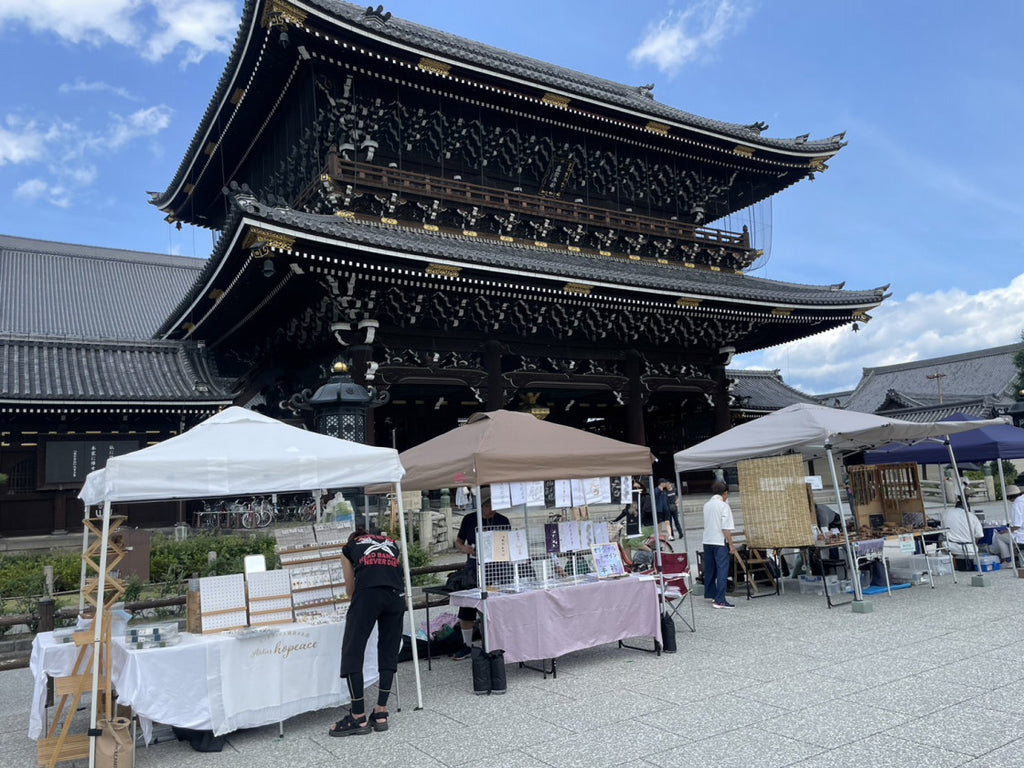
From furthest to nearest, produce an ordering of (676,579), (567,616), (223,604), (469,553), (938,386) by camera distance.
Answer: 1. (938,386)
2. (676,579)
3. (469,553)
4. (567,616)
5. (223,604)

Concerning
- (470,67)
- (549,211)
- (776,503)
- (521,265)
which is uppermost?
(470,67)

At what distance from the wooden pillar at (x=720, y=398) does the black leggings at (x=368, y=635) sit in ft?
59.1

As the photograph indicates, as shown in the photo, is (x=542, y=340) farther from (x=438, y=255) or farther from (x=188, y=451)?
(x=188, y=451)

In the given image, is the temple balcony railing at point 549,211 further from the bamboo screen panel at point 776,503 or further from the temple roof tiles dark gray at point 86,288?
the temple roof tiles dark gray at point 86,288

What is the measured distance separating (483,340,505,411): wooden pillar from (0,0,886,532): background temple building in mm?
39

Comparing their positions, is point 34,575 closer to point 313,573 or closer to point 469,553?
point 313,573

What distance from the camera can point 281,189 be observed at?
66.3 feet

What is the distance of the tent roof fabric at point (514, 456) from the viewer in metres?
6.98

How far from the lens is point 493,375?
18172 mm

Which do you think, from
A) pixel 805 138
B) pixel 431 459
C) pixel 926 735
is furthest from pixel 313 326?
pixel 805 138

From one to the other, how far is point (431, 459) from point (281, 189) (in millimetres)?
15007

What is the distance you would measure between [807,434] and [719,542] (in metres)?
1.93

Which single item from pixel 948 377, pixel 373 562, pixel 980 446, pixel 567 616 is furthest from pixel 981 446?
pixel 948 377

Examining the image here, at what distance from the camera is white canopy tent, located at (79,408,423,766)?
537cm
